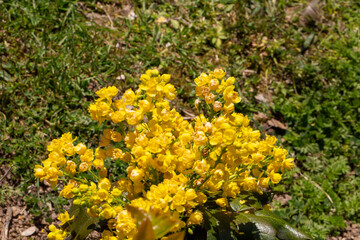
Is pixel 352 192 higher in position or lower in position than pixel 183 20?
lower

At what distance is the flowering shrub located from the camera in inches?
60.4

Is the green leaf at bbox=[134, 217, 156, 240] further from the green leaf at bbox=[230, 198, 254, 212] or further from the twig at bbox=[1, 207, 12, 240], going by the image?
the twig at bbox=[1, 207, 12, 240]

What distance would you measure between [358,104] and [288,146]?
826mm

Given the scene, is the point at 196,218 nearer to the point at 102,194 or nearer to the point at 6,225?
the point at 102,194

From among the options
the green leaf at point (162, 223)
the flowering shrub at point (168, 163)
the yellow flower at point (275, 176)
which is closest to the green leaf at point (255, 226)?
the flowering shrub at point (168, 163)

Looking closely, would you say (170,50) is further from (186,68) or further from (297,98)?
(297,98)

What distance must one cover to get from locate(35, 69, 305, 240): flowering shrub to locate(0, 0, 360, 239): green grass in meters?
1.15

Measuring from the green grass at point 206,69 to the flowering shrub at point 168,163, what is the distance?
115 centimetres

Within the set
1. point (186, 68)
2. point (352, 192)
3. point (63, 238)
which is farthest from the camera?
point (186, 68)

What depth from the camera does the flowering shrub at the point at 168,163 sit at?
1.53 metres

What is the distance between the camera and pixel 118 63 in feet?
10.8

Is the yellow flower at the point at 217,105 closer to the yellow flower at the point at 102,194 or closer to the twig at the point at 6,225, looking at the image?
the yellow flower at the point at 102,194

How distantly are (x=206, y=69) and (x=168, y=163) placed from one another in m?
1.97

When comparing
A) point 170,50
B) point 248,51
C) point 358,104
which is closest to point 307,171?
point 358,104
